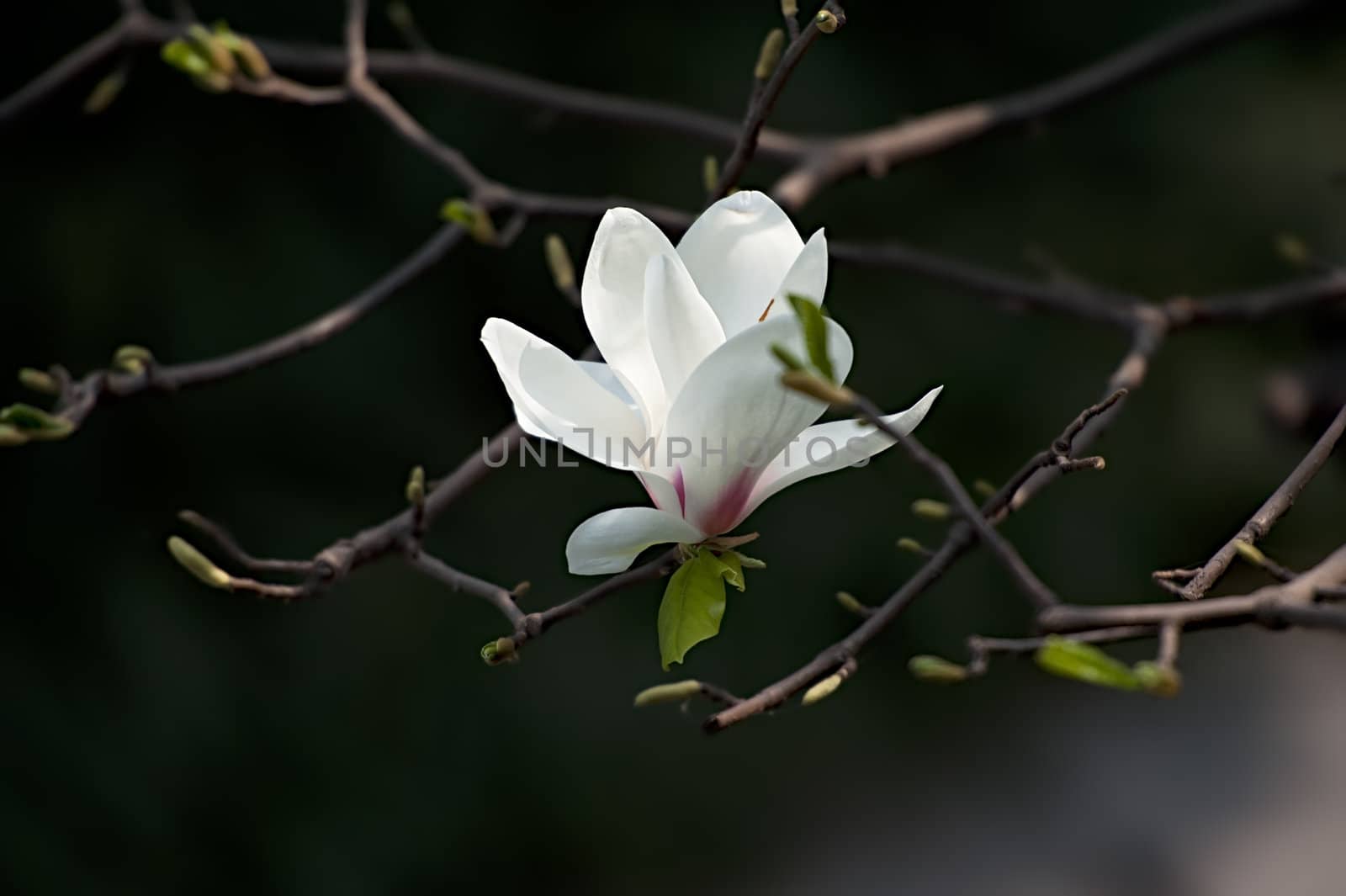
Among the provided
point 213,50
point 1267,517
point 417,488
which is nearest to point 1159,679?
point 1267,517

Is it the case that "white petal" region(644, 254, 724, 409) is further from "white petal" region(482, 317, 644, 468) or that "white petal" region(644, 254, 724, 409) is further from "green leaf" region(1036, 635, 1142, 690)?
"green leaf" region(1036, 635, 1142, 690)

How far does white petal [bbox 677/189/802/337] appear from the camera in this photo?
0.42 m

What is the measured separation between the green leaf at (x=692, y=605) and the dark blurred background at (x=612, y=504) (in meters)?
0.59

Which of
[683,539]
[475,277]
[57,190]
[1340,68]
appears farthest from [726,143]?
[1340,68]

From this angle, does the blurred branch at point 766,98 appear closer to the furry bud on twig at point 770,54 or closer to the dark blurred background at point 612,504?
the furry bud on twig at point 770,54

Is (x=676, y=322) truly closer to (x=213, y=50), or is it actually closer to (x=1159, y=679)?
(x=1159, y=679)

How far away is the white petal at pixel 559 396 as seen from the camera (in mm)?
383

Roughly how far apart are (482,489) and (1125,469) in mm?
724

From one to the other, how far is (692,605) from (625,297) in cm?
11

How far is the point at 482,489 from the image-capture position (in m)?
1.18

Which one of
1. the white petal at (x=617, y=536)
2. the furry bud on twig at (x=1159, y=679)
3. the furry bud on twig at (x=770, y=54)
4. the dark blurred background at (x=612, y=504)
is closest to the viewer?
the furry bud on twig at (x=1159, y=679)

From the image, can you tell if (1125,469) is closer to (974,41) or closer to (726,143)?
(974,41)

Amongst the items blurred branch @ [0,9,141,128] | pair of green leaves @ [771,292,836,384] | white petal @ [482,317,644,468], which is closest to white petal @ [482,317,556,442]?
white petal @ [482,317,644,468]

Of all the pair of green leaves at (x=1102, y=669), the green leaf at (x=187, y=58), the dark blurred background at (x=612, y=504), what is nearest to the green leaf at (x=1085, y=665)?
the pair of green leaves at (x=1102, y=669)
